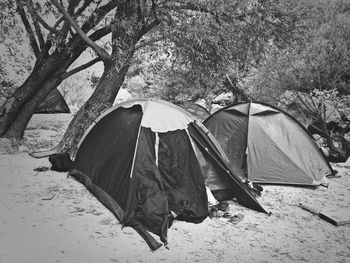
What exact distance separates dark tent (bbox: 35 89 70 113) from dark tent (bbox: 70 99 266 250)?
10.6 m

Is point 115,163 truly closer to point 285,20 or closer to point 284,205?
point 284,205

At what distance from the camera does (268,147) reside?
21.9ft

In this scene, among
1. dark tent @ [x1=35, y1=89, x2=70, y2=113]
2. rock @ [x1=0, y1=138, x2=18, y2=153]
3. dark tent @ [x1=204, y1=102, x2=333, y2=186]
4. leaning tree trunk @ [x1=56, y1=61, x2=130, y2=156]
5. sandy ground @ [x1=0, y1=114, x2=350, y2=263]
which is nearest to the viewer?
sandy ground @ [x1=0, y1=114, x2=350, y2=263]

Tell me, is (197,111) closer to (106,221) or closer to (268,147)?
(268,147)

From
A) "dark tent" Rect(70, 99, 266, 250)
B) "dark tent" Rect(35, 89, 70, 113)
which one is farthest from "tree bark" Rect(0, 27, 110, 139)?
"dark tent" Rect(35, 89, 70, 113)

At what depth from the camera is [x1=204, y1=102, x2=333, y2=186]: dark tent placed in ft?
21.6

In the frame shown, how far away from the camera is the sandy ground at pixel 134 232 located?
12.3ft

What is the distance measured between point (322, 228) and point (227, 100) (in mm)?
15689

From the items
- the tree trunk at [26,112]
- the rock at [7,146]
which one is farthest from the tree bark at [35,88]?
the rock at [7,146]

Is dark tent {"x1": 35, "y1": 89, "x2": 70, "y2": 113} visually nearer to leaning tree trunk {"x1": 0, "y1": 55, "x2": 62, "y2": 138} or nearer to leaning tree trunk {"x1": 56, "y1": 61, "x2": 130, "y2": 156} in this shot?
leaning tree trunk {"x1": 0, "y1": 55, "x2": 62, "y2": 138}

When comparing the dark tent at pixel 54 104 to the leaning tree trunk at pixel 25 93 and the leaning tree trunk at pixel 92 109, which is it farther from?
the leaning tree trunk at pixel 92 109

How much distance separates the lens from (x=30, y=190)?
5504mm

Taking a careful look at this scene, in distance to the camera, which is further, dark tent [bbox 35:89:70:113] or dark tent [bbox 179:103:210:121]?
dark tent [bbox 35:89:70:113]

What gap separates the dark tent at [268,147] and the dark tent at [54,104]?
36.2 ft
